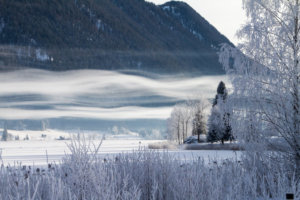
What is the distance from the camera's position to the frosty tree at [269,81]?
9062 mm

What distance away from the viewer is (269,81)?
9312 mm

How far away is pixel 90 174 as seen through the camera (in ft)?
18.0

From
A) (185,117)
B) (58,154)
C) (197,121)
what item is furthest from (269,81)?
(185,117)

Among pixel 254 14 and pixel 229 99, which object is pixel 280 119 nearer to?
pixel 229 99

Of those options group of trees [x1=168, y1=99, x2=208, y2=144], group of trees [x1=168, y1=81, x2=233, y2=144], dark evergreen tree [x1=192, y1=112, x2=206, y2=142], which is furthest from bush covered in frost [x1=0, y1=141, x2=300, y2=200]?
group of trees [x1=168, y1=99, x2=208, y2=144]

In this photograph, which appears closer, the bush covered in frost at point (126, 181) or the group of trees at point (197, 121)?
A: the bush covered in frost at point (126, 181)

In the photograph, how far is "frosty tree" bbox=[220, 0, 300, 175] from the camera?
9.06 metres

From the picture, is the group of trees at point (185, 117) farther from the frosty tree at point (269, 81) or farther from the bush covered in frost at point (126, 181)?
the bush covered in frost at point (126, 181)

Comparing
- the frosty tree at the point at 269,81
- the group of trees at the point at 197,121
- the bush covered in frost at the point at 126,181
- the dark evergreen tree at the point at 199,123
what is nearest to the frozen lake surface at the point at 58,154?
the bush covered in frost at the point at 126,181

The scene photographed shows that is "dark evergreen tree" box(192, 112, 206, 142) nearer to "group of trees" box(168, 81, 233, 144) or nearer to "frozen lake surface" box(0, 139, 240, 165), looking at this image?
"group of trees" box(168, 81, 233, 144)

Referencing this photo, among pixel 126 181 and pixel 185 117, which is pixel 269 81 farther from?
pixel 185 117

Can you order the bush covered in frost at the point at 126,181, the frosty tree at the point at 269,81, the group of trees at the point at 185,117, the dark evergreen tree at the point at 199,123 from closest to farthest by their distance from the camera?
the bush covered in frost at the point at 126,181 → the frosty tree at the point at 269,81 → the dark evergreen tree at the point at 199,123 → the group of trees at the point at 185,117

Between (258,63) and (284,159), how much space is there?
7.71ft

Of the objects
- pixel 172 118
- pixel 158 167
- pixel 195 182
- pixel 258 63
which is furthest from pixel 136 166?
pixel 172 118
